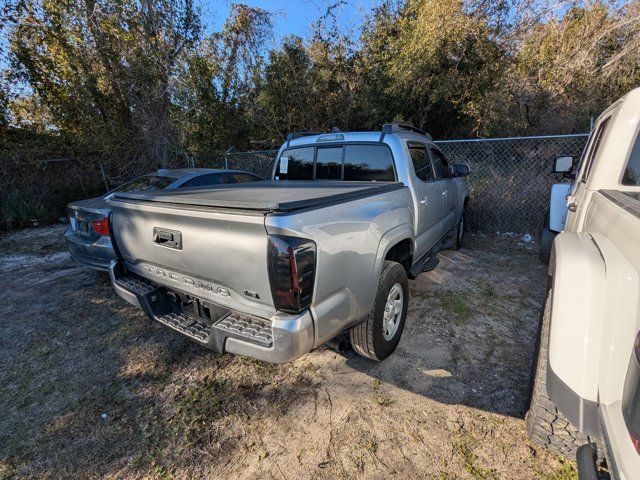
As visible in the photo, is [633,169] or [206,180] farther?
[206,180]

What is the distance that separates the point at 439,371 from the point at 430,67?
8.07 meters

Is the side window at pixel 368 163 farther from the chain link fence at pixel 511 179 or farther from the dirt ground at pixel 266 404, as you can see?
the chain link fence at pixel 511 179

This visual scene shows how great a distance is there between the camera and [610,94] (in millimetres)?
8305

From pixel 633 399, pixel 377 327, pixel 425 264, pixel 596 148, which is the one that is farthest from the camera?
pixel 425 264

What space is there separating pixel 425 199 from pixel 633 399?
2700 mm

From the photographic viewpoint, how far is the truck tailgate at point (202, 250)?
1.75 metres

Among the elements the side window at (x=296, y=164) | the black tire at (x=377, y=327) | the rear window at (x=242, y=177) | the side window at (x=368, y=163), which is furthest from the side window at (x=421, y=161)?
the rear window at (x=242, y=177)

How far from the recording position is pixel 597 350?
1248 mm

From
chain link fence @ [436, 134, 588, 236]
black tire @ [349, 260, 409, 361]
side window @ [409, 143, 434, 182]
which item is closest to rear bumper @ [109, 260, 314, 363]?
black tire @ [349, 260, 409, 361]

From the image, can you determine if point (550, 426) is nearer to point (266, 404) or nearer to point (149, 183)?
point (266, 404)

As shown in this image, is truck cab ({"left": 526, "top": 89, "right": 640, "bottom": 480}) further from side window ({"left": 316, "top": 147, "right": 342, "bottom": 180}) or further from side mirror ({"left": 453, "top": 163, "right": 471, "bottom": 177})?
side mirror ({"left": 453, "top": 163, "right": 471, "bottom": 177})

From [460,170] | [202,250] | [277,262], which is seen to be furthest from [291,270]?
[460,170]

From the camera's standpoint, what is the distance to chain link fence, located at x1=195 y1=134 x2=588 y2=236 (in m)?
6.21

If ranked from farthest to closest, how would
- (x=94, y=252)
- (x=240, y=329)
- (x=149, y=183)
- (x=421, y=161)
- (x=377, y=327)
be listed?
(x=149, y=183) → (x=94, y=252) → (x=421, y=161) → (x=377, y=327) → (x=240, y=329)
